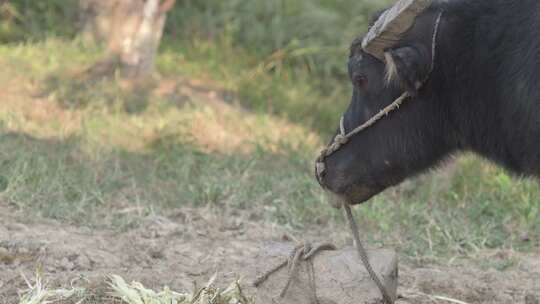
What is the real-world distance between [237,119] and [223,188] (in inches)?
67.0

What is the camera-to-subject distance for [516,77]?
13.4 feet

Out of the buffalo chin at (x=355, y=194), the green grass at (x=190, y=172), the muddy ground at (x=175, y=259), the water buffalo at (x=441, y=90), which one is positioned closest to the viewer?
the water buffalo at (x=441, y=90)

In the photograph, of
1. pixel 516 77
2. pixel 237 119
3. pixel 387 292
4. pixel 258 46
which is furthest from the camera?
pixel 258 46

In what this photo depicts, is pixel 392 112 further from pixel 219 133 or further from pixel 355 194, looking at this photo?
pixel 219 133

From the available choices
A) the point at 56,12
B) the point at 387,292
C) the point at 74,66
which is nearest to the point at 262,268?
the point at 387,292

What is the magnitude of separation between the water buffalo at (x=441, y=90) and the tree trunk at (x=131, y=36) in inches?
171

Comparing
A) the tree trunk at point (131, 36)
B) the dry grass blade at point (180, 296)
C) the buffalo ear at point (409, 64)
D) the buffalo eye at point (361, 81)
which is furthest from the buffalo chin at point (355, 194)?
the tree trunk at point (131, 36)

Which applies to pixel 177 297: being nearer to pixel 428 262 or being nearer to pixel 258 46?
pixel 428 262

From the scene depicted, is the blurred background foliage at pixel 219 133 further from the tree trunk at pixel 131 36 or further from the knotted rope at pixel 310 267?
the knotted rope at pixel 310 267

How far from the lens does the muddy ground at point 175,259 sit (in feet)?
16.2

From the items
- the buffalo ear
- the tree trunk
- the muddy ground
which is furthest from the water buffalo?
the tree trunk

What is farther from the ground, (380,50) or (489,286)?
(380,50)

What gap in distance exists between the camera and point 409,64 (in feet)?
13.7

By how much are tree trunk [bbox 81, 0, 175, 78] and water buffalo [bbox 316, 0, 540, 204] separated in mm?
4340
